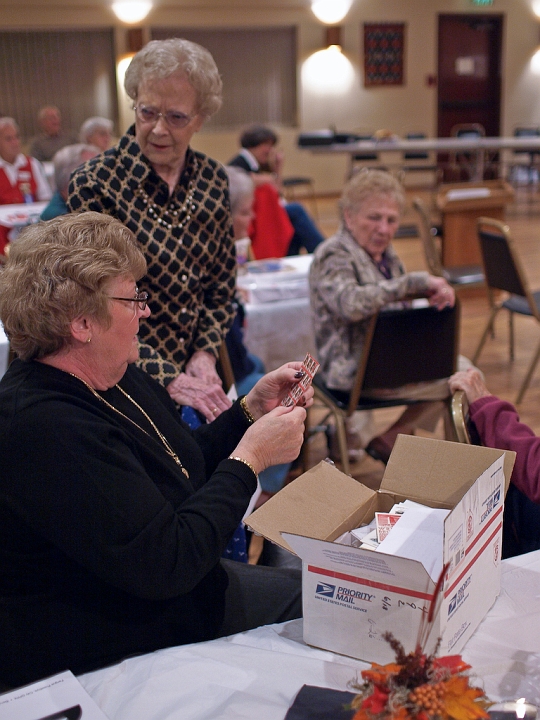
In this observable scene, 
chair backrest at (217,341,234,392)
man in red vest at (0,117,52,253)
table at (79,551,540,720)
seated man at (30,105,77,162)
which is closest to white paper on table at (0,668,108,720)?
table at (79,551,540,720)

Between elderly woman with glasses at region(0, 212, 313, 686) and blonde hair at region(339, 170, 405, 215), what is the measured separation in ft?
5.71

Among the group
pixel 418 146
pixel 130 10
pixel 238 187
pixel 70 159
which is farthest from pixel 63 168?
pixel 130 10

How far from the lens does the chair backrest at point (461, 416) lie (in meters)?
1.63

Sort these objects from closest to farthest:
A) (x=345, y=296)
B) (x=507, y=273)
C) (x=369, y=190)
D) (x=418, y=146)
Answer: (x=345, y=296) → (x=369, y=190) → (x=507, y=273) → (x=418, y=146)

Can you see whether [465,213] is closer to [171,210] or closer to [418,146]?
[418,146]

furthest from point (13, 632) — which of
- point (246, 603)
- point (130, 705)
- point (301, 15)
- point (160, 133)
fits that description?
point (301, 15)

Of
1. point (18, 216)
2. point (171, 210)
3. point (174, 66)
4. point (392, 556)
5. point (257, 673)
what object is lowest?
point (257, 673)

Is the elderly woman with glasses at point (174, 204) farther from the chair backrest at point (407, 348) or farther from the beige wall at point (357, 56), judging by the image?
the beige wall at point (357, 56)

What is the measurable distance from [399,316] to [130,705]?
1967 mm

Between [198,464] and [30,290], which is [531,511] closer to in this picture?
[198,464]

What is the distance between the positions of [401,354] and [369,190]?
2.13 feet

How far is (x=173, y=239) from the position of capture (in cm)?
203

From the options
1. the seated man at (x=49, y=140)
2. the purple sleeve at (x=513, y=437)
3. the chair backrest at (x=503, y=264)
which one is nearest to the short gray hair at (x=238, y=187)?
the chair backrest at (x=503, y=264)

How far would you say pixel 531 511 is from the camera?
5.51ft
